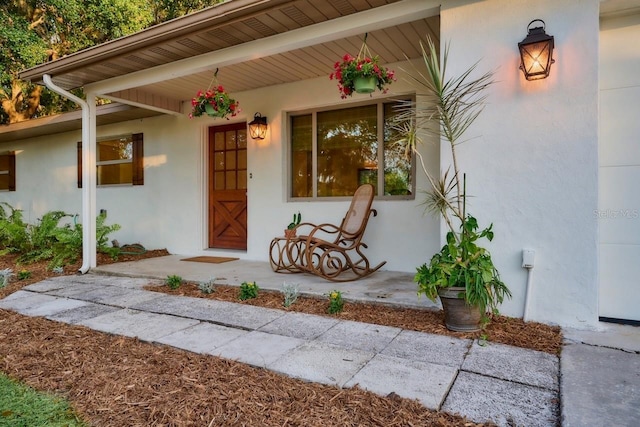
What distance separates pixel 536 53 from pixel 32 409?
3346mm

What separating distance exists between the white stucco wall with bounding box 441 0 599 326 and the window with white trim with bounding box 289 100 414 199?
1609 millimetres

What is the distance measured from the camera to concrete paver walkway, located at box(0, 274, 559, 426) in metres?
1.66

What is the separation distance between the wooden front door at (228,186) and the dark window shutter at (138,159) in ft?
4.70

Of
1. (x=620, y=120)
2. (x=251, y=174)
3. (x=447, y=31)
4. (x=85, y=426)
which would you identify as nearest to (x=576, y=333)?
(x=620, y=120)

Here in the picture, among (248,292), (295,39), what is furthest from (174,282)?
(295,39)

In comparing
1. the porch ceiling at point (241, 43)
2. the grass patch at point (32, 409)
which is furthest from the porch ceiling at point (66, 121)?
the grass patch at point (32, 409)

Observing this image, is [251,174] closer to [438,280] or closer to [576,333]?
[438,280]

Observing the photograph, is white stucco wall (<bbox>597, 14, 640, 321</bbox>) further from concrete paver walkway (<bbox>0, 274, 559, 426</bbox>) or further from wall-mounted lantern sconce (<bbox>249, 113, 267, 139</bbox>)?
wall-mounted lantern sconce (<bbox>249, 113, 267, 139</bbox>)

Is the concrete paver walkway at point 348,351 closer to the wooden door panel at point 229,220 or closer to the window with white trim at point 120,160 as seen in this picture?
the wooden door panel at point 229,220

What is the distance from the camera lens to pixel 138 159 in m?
6.53

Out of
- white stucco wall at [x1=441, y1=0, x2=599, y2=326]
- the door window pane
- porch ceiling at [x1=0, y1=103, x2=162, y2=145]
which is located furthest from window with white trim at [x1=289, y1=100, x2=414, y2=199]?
porch ceiling at [x1=0, y1=103, x2=162, y2=145]

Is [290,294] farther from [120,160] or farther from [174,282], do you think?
[120,160]

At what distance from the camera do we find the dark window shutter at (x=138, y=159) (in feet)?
21.4

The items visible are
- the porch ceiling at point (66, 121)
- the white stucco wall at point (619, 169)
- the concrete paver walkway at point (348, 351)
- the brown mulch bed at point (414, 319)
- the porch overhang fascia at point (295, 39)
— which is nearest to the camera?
the concrete paver walkway at point (348, 351)
